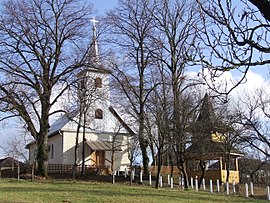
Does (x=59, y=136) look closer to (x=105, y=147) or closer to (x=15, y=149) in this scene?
(x=105, y=147)

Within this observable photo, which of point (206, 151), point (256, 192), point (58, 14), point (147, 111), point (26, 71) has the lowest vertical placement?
point (256, 192)

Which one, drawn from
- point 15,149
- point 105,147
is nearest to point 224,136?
point 105,147

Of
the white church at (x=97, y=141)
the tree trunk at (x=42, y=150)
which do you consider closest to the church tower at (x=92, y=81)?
the tree trunk at (x=42, y=150)

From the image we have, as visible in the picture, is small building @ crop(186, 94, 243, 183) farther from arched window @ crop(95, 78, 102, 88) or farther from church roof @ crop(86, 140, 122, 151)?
church roof @ crop(86, 140, 122, 151)

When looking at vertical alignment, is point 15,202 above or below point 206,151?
below

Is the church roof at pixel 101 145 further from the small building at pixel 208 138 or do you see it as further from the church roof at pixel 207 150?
the church roof at pixel 207 150

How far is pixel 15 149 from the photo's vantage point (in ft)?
172

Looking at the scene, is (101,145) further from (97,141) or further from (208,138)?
(208,138)

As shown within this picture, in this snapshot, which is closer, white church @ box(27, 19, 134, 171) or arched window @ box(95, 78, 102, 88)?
arched window @ box(95, 78, 102, 88)

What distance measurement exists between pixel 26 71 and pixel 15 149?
2455cm

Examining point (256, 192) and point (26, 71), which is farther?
point (256, 192)

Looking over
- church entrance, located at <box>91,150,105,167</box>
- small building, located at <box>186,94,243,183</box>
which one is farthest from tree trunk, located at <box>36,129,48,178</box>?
church entrance, located at <box>91,150,105,167</box>

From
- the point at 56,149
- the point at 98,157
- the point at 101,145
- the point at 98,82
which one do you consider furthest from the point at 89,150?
the point at 98,82

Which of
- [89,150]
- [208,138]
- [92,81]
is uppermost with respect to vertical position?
[92,81]
